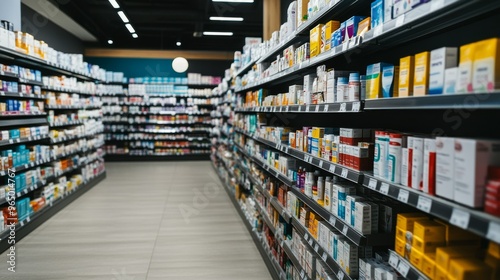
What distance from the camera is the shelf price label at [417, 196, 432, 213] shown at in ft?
4.94

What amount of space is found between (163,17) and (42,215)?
6.93m

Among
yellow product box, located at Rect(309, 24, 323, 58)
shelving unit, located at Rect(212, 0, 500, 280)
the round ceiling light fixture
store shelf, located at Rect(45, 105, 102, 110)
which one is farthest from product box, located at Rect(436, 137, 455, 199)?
the round ceiling light fixture

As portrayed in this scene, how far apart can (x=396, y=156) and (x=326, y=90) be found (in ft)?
3.39

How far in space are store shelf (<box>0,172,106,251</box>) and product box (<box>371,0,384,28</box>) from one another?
16.0ft

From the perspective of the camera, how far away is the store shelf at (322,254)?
96.3 inches

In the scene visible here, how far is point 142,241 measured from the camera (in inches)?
207

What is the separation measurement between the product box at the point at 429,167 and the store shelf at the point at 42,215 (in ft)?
16.2

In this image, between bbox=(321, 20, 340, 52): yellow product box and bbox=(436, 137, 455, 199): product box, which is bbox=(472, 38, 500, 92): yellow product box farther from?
bbox=(321, 20, 340, 52): yellow product box

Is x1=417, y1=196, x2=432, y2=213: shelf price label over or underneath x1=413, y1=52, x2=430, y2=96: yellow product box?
underneath

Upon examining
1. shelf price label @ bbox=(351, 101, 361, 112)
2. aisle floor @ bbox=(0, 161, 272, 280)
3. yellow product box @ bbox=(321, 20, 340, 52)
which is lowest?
aisle floor @ bbox=(0, 161, 272, 280)

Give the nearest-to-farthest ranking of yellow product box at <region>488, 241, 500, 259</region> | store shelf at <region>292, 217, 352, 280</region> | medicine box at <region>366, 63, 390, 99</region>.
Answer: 1. yellow product box at <region>488, 241, 500, 259</region>
2. medicine box at <region>366, 63, 390, 99</region>
3. store shelf at <region>292, 217, 352, 280</region>

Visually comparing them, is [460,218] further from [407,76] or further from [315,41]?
[315,41]

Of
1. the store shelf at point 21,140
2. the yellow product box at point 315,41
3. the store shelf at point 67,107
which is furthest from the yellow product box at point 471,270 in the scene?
the store shelf at point 67,107

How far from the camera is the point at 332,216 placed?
2604mm
